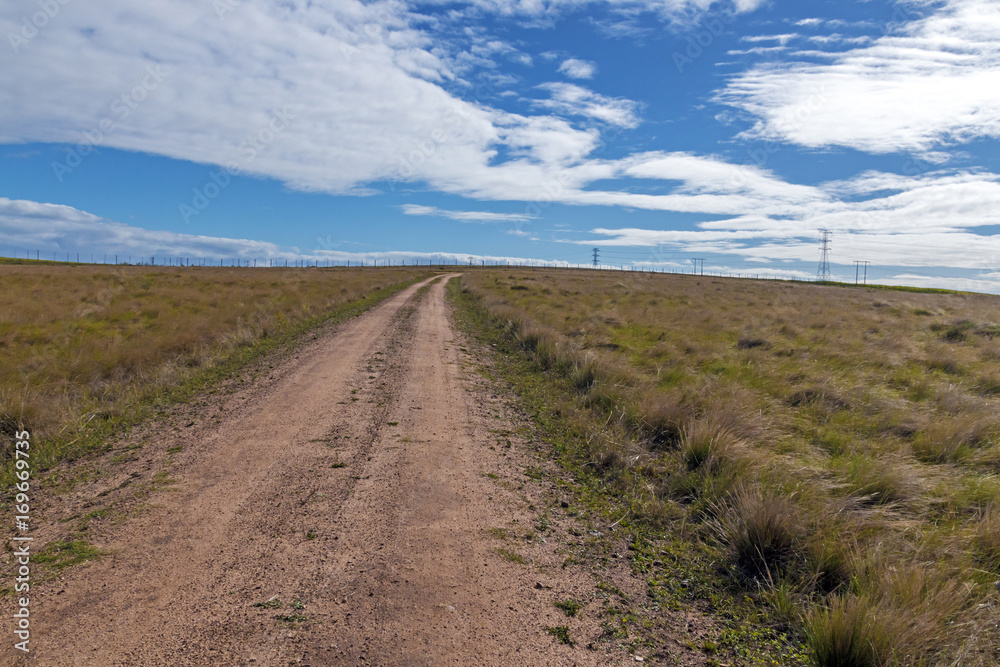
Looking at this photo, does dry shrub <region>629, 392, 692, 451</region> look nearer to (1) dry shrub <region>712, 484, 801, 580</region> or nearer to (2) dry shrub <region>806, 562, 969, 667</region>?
(1) dry shrub <region>712, 484, 801, 580</region>

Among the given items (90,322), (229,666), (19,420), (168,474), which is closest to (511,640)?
(229,666)

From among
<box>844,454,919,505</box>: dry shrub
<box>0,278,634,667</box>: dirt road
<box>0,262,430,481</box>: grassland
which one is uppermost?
<box>0,262,430,481</box>: grassland

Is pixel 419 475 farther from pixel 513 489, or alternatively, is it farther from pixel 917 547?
pixel 917 547

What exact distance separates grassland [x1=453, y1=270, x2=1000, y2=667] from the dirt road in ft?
4.08

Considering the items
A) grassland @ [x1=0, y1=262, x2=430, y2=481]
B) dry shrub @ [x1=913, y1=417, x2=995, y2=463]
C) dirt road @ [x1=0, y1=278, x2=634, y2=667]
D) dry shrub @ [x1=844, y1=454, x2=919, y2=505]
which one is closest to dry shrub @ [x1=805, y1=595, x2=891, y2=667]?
dirt road @ [x1=0, y1=278, x2=634, y2=667]

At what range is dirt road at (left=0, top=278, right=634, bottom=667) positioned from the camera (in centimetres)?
302

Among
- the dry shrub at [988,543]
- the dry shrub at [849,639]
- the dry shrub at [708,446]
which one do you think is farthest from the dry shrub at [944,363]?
the dry shrub at [849,639]

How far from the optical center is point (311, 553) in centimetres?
396

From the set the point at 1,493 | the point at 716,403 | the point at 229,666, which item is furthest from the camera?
the point at 716,403

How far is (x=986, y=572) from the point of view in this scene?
3885 millimetres

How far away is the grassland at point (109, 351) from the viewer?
6.68 m

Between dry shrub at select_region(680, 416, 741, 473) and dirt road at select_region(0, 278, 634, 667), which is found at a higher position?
dry shrub at select_region(680, 416, 741, 473)

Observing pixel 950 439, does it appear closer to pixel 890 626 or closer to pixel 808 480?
pixel 808 480

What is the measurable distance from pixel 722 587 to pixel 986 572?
2.10 m
